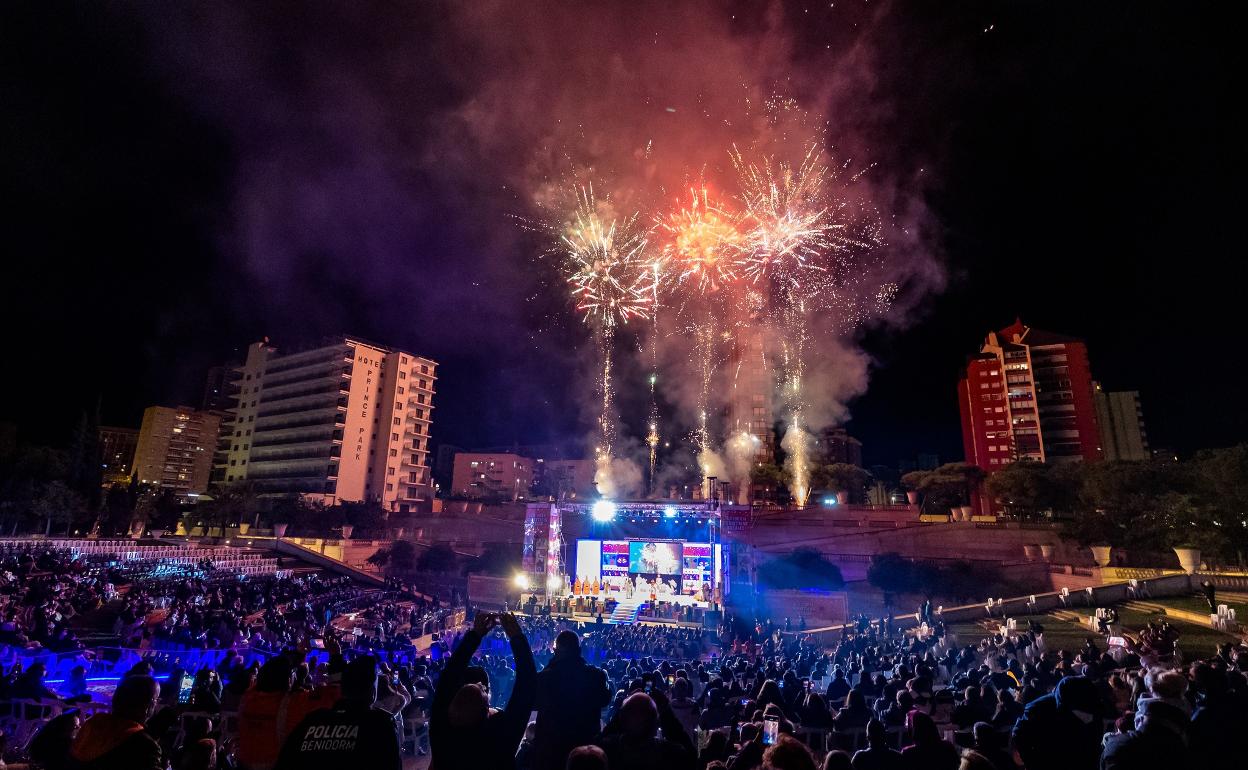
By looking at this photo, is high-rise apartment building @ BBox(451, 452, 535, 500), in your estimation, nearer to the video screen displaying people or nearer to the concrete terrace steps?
the video screen displaying people

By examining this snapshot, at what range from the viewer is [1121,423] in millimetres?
77375

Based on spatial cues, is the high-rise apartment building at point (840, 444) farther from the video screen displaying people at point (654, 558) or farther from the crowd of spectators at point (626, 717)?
the crowd of spectators at point (626, 717)

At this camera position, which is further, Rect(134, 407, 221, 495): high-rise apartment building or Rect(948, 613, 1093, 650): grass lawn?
Rect(134, 407, 221, 495): high-rise apartment building

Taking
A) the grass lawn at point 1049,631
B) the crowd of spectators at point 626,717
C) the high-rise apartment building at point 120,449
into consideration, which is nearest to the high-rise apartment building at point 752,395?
the grass lawn at point 1049,631

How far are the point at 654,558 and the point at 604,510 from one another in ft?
12.5

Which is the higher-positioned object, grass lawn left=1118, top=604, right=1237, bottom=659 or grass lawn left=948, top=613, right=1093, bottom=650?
grass lawn left=1118, top=604, right=1237, bottom=659

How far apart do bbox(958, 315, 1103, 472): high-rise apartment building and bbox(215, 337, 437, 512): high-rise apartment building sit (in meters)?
69.3

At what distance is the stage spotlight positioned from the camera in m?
33.0

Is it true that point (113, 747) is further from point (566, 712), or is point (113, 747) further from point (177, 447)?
point (177, 447)

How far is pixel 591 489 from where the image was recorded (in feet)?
279

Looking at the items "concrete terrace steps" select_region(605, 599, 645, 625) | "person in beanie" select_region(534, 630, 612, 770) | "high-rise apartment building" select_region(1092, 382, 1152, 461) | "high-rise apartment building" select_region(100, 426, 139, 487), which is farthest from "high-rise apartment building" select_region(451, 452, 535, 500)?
"person in beanie" select_region(534, 630, 612, 770)

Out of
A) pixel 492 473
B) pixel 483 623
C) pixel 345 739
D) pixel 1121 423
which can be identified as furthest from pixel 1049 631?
pixel 492 473

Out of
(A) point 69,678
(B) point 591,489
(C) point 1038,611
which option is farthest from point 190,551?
(B) point 591,489

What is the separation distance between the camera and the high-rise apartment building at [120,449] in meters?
104
